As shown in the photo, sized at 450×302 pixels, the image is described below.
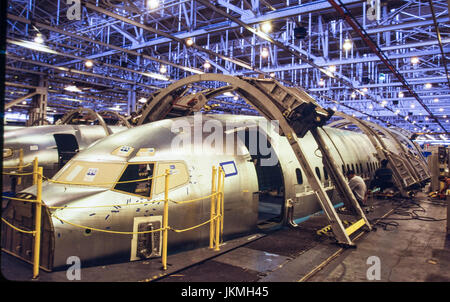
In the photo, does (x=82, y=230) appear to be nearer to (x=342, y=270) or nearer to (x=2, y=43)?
(x=2, y=43)

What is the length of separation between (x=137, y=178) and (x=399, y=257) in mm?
6519

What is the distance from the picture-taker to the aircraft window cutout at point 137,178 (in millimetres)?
6844

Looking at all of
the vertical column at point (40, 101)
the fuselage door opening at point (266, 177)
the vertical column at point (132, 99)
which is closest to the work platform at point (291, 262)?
the fuselage door opening at point (266, 177)

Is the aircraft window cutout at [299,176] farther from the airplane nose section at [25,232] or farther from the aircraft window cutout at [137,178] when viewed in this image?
the airplane nose section at [25,232]

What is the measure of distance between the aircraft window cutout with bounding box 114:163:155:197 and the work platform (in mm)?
1456

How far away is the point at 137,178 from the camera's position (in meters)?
7.18

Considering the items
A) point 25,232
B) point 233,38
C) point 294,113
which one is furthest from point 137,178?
point 233,38

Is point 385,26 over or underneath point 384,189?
over

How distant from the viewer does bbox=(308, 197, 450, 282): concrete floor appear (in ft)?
21.7

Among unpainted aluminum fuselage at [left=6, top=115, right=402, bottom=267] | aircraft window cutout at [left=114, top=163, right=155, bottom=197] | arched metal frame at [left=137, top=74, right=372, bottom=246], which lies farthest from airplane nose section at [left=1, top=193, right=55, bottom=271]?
arched metal frame at [left=137, top=74, right=372, bottom=246]

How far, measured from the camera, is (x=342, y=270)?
686cm
